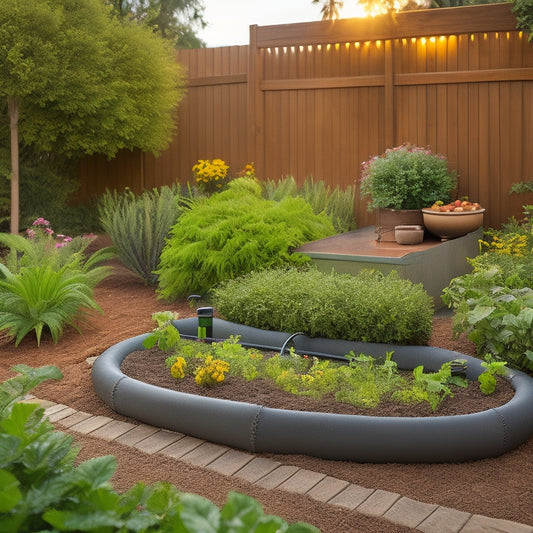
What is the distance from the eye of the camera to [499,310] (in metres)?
4.27

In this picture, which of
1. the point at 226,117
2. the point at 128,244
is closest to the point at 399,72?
the point at 226,117

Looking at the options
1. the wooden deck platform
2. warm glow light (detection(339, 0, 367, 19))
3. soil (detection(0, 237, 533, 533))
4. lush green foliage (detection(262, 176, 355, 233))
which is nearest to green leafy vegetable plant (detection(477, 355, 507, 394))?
soil (detection(0, 237, 533, 533))

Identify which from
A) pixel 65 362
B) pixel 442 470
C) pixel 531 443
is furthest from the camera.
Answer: pixel 65 362

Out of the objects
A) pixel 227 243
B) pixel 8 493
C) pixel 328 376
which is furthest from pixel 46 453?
pixel 227 243

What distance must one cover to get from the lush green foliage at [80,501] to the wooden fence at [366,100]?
25.5 feet

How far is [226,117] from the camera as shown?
1035 cm

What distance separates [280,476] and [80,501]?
2151 millimetres

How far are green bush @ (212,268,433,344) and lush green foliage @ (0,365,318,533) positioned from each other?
11.6ft

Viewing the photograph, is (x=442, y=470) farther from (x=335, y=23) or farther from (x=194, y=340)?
(x=335, y=23)

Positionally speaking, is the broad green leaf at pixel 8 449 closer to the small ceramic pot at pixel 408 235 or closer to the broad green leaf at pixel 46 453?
the broad green leaf at pixel 46 453

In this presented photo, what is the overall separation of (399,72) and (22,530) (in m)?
8.45

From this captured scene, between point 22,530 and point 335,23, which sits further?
point 335,23

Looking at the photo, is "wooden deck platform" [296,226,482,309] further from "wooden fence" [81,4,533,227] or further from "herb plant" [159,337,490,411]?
"herb plant" [159,337,490,411]

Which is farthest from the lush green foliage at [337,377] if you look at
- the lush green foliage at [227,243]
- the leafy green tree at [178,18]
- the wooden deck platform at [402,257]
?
the leafy green tree at [178,18]
